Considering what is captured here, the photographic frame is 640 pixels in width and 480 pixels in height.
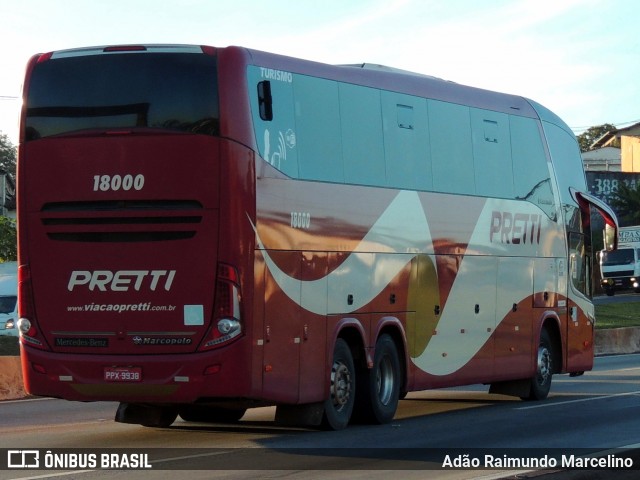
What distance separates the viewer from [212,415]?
54.1 ft

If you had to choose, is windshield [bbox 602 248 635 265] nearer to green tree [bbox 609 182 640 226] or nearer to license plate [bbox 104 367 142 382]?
green tree [bbox 609 182 640 226]

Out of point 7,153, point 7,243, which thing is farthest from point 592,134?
point 7,243

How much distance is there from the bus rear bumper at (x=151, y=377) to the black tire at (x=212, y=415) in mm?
2604

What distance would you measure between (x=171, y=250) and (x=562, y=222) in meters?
9.59

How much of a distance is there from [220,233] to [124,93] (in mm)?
1819

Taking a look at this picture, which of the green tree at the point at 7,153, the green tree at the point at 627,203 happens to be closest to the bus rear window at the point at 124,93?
the green tree at the point at 627,203

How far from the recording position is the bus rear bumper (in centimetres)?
1334

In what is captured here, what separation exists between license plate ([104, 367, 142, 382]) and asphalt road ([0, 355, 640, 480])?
69cm

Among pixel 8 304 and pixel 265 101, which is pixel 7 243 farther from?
pixel 265 101

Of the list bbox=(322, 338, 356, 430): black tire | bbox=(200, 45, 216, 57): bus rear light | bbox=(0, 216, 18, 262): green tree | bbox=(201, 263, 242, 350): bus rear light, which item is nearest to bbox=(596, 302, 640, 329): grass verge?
bbox=(322, 338, 356, 430): black tire

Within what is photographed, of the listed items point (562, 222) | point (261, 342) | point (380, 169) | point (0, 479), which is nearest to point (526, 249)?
point (562, 222)

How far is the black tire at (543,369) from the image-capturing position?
20.5m

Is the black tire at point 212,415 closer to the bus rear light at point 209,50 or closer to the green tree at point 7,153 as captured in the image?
the bus rear light at point 209,50

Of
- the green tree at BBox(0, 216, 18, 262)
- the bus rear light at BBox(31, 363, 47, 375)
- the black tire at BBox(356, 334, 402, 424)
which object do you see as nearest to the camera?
the bus rear light at BBox(31, 363, 47, 375)
